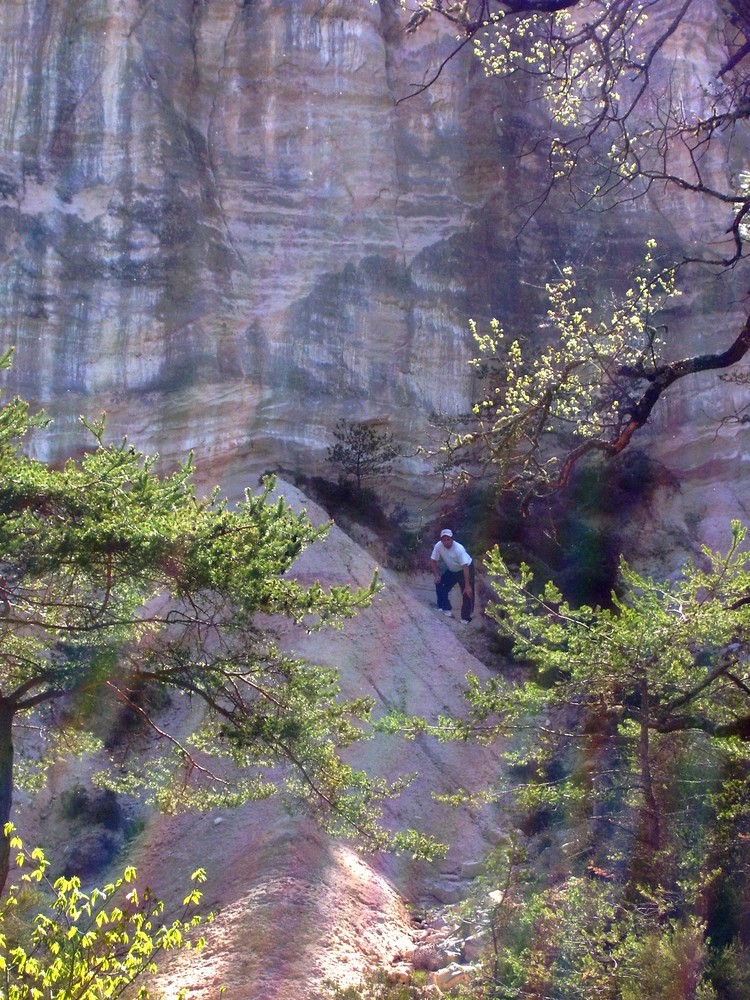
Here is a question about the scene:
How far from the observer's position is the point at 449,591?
14742 mm

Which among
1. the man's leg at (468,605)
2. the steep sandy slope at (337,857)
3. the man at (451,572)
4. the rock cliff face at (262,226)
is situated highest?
the rock cliff face at (262,226)

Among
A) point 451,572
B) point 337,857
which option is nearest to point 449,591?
point 451,572

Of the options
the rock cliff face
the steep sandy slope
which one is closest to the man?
the steep sandy slope

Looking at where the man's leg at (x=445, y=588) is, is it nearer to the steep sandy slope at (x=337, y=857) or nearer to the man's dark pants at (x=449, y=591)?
the man's dark pants at (x=449, y=591)

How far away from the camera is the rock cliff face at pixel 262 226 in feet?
51.3

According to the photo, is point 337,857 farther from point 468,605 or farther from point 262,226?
point 262,226

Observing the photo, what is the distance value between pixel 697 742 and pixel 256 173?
12430 mm

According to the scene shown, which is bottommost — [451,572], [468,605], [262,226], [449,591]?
[468,605]

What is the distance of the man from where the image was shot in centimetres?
1434

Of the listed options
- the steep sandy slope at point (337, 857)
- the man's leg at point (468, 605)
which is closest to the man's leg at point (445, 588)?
the man's leg at point (468, 605)

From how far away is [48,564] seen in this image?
6777mm

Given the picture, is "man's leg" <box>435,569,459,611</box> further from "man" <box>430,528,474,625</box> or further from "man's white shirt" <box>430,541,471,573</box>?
"man's white shirt" <box>430,541,471,573</box>

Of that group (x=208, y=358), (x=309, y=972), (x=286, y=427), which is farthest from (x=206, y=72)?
(x=309, y=972)

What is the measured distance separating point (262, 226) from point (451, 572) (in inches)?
269
